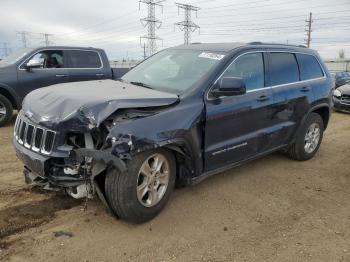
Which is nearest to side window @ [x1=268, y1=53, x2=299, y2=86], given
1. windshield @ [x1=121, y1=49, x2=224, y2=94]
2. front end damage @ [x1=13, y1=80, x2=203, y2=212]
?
windshield @ [x1=121, y1=49, x2=224, y2=94]

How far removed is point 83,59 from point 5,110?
240 cm

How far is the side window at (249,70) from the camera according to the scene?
4.49m

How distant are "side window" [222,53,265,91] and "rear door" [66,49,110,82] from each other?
5.90 metres

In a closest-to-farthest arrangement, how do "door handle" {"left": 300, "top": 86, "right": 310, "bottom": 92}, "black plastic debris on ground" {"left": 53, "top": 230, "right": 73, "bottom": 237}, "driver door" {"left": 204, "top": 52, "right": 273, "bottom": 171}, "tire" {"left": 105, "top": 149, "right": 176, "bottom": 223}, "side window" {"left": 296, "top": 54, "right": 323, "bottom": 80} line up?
"tire" {"left": 105, "top": 149, "right": 176, "bottom": 223} → "black plastic debris on ground" {"left": 53, "top": 230, "right": 73, "bottom": 237} → "driver door" {"left": 204, "top": 52, "right": 273, "bottom": 171} → "door handle" {"left": 300, "top": 86, "right": 310, "bottom": 92} → "side window" {"left": 296, "top": 54, "right": 323, "bottom": 80}

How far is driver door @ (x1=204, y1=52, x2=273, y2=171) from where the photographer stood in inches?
164

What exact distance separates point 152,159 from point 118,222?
0.75 meters

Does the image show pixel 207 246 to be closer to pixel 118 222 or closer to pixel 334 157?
pixel 118 222

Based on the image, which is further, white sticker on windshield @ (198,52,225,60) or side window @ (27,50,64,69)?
side window @ (27,50,64,69)

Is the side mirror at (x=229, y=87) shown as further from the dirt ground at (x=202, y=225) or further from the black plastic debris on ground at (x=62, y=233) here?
the black plastic debris on ground at (x=62, y=233)

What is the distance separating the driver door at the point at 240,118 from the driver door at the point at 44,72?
19.5 feet

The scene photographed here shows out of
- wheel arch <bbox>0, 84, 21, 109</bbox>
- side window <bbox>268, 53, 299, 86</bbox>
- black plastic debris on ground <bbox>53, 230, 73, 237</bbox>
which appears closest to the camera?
black plastic debris on ground <bbox>53, 230, 73, 237</bbox>

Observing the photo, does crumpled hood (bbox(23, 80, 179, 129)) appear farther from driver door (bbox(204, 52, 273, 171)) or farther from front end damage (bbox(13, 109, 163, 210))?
driver door (bbox(204, 52, 273, 171))

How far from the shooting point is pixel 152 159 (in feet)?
12.1

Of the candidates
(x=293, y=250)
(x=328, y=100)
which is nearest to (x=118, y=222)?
(x=293, y=250)
